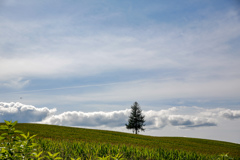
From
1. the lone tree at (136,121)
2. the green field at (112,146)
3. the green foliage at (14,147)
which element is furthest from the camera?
the lone tree at (136,121)

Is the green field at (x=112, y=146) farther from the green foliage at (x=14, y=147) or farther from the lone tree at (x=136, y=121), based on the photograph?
the lone tree at (x=136, y=121)

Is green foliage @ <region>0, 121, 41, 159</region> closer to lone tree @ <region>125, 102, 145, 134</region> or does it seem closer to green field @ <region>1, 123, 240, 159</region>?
green field @ <region>1, 123, 240, 159</region>

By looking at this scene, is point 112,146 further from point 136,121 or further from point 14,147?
point 136,121

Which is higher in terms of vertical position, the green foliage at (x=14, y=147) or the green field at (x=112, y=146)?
the green foliage at (x=14, y=147)

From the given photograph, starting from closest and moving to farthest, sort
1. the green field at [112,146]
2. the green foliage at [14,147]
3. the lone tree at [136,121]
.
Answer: the green foliage at [14,147] → the green field at [112,146] → the lone tree at [136,121]

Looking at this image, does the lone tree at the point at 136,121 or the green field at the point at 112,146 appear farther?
the lone tree at the point at 136,121

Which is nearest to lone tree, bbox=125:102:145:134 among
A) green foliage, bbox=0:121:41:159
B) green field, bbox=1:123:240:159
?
green field, bbox=1:123:240:159

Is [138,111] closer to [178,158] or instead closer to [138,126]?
[138,126]

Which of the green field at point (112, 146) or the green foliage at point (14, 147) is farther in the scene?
the green field at point (112, 146)

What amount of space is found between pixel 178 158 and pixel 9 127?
766cm

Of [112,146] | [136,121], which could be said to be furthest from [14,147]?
[136,121]

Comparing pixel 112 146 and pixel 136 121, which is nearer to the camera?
pixel 112 146

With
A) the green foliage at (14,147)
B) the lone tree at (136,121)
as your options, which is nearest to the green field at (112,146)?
the green foliage at (14,147)

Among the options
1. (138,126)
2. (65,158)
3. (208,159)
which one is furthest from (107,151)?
(138,126)
